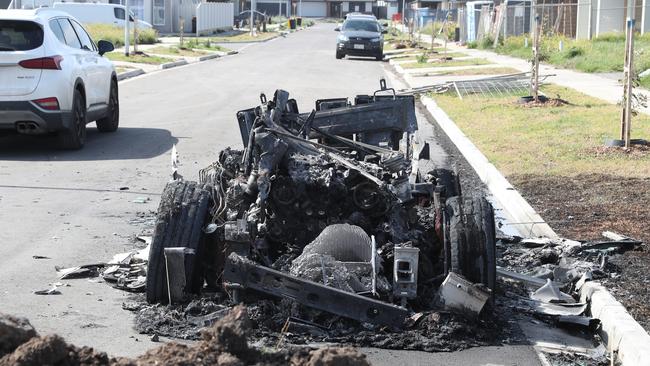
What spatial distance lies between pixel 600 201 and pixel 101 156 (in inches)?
268

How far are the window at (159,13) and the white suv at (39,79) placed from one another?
5819 centimetres

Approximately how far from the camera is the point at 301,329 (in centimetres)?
649

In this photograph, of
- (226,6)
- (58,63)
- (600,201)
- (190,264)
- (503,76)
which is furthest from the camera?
(226,6)

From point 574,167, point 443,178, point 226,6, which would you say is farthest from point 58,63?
point 226,6

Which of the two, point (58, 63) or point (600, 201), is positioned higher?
point (58, 63)

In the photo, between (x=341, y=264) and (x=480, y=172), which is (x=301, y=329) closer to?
(x=341, y=264)

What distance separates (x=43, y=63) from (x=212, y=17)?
6572 cm

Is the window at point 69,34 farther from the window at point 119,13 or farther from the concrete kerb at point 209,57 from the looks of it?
the window at point 119,13

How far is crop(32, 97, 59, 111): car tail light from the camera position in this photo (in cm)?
1449

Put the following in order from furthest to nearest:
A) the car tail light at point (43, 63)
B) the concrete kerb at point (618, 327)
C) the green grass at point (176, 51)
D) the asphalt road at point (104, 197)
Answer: the green grass at point (176, 51) → the car tail light at point (43, 63) → the asphalt road at point (104, 197) → the concrete kerb at point (618, 327)

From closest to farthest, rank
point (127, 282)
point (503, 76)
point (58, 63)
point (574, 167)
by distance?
point (127, 282)
point (574, 167)
point (58, 63)
point (503, 76)

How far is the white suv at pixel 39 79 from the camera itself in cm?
1438

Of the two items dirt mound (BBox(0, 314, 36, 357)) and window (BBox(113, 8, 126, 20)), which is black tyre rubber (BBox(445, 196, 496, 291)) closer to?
dirt mound (BBox(0, 314, 36, 357))

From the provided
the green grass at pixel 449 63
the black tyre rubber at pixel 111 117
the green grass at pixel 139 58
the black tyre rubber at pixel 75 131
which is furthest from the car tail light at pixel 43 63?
the green grass at pixel 449 63
